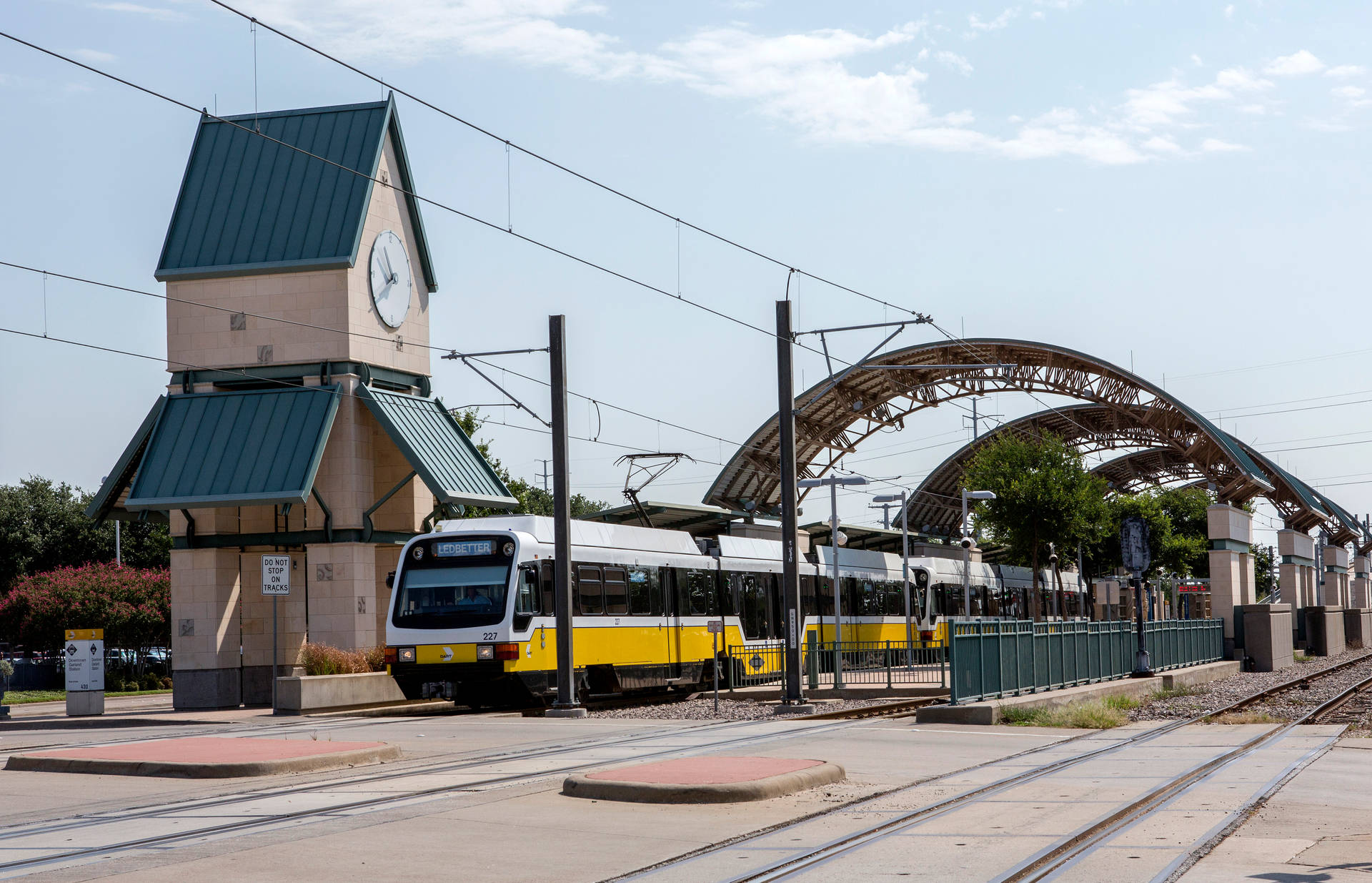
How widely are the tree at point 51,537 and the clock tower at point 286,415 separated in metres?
35.0

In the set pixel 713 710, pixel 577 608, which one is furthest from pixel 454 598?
pixel 713 710

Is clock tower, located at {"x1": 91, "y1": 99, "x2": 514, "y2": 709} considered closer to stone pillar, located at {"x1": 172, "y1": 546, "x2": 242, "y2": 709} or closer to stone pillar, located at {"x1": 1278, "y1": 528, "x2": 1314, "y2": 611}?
stone pillar, located at {"x1": 172, "y1": 546, "x2": 242, "y2": 709}

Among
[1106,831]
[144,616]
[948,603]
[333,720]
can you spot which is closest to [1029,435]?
[948,603]

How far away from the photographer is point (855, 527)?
45.7m

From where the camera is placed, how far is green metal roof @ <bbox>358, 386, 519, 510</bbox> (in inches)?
1133

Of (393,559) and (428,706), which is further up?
(393,559)

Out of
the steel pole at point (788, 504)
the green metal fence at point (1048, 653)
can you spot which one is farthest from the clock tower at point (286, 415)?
the green metal fence at point (1048, 653)

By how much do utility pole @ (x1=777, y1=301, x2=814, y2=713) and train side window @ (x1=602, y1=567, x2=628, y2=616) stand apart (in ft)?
11.1

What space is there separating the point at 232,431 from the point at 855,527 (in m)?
21.9

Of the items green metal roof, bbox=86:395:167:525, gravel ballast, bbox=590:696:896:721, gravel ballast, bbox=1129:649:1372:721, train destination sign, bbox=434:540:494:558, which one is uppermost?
green metal roof, bbox=86:395:167:525

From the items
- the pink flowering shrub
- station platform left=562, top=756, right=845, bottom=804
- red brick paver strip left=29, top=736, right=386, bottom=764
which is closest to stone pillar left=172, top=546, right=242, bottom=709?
red brick paver strip left=29, top=736, right=386, bottom=764

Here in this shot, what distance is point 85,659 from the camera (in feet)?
87.6

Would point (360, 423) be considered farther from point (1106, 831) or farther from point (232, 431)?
point (1106, 831)

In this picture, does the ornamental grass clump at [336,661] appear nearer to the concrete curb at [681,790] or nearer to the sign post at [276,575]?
the sign post at [276,575]
